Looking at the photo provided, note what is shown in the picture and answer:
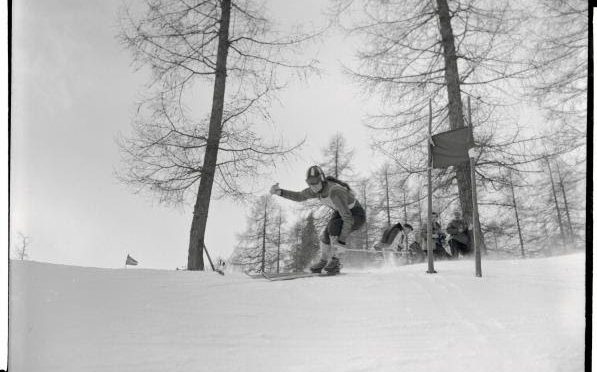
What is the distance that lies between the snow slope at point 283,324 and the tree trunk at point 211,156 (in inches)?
101

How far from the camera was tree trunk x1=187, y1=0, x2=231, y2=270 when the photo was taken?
5.89m

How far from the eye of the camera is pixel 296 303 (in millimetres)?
2781

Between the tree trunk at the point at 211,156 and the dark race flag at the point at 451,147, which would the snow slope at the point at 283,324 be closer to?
the dark race flag at the point at 451,147

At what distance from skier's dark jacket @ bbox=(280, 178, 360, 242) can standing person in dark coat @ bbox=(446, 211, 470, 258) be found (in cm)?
256

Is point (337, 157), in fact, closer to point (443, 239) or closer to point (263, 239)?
point (263, 239)

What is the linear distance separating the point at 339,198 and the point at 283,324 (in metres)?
2.00

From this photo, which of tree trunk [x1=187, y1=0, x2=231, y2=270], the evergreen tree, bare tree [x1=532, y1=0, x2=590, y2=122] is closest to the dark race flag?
bare tree [x1=532, y1=0, x2=590, y2=122]

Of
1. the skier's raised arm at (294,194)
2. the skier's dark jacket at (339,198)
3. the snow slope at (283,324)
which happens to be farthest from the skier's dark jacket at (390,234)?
the snow slope at (283,324)

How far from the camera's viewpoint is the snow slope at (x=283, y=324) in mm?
1848

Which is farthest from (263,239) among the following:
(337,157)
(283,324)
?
(283,324)

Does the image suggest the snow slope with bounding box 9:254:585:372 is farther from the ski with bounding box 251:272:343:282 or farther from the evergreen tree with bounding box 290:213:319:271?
the evergreen tree with bounding box 290:213:319:271

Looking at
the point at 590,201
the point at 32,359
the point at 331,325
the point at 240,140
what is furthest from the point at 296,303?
the point at 240,140

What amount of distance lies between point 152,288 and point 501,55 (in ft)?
19.3

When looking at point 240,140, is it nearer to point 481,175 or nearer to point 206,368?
point 481,175
